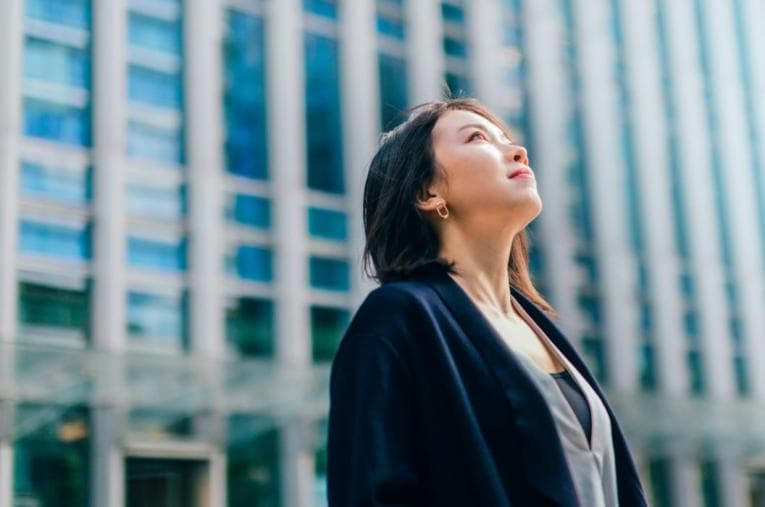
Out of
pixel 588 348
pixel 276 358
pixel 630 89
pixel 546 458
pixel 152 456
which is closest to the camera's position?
pixel 546 458

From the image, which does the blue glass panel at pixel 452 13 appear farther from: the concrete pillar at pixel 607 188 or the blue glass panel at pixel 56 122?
the blue glass panel at pixel 56 122

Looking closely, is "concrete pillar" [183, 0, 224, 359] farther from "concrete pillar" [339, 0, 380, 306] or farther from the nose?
the nose

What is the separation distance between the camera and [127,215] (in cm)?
1625

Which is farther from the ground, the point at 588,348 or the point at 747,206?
the point at 747,206

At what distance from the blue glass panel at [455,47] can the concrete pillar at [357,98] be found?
1.72 meters

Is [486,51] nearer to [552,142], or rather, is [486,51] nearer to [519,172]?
[552,142]

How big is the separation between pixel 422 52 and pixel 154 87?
5307 millimetres

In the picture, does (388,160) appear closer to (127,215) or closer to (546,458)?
(546,458)

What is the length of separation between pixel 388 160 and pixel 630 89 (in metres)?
22.3

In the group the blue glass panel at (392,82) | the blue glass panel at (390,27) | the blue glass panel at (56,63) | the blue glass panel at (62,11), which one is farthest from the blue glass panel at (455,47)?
the blue glass panel at (56,63)

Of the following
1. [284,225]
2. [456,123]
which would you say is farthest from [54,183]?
[456,123]

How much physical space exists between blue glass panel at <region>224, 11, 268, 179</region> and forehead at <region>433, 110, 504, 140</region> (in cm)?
1552

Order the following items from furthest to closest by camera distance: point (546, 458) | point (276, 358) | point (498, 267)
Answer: point (276, 358)
point (498, 267)
point (546, 458)

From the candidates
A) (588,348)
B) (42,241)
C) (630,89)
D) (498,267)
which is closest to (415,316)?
(498,267)
